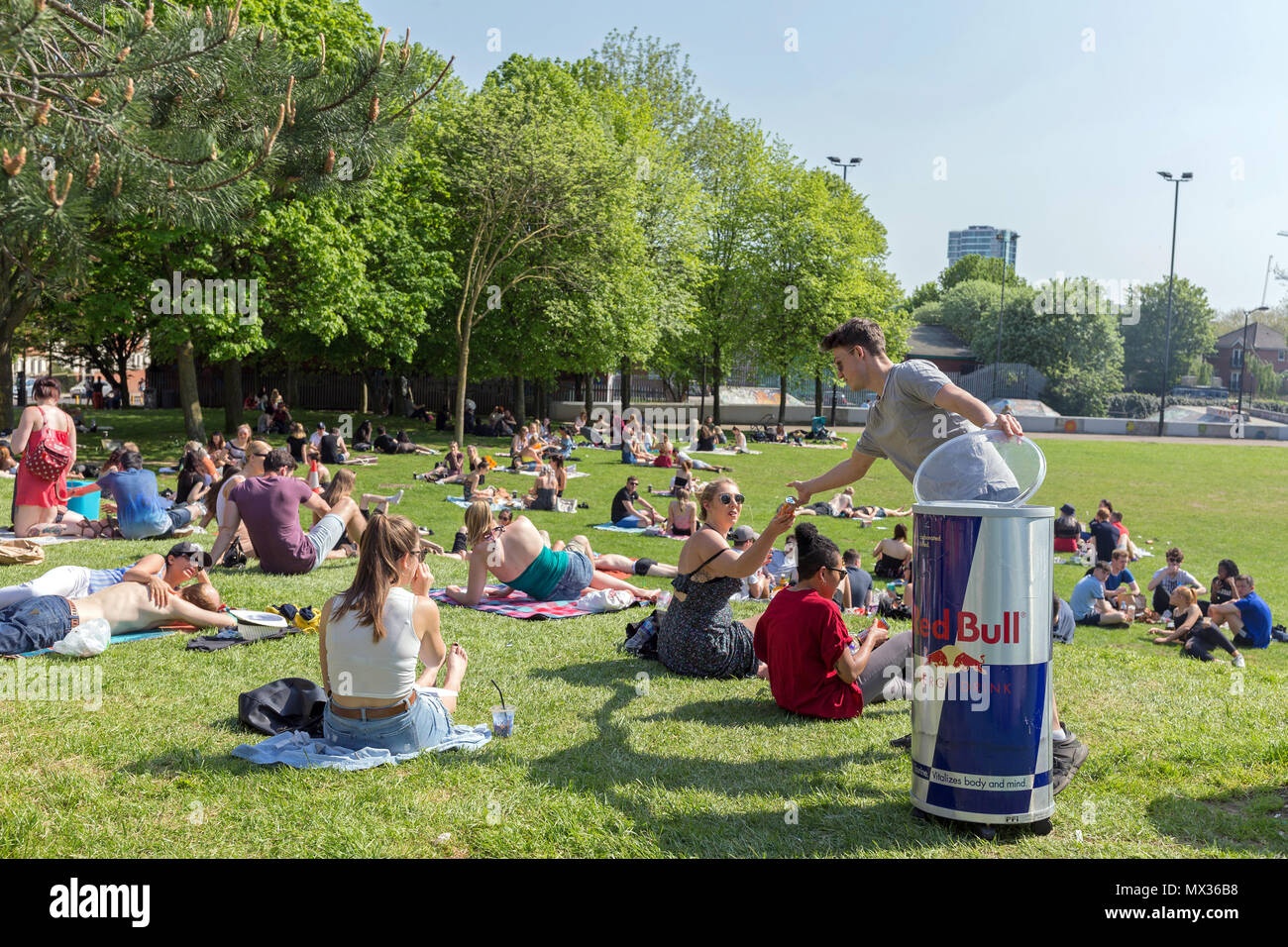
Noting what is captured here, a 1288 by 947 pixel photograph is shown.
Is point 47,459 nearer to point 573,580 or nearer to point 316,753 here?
point 573,580

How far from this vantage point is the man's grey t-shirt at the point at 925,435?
4.70m

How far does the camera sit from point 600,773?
4977 mm

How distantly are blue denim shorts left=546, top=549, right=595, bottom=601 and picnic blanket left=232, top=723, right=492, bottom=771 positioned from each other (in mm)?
4490

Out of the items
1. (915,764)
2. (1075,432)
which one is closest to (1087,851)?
(915,764)

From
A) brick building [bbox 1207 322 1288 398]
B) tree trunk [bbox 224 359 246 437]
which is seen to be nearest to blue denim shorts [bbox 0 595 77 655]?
tree trunk [bbox 224 359 246 437]

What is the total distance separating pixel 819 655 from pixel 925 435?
1.55 meters

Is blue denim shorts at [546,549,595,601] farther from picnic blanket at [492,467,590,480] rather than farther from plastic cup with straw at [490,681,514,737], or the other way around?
picnic blanket at [492,467,590,480]

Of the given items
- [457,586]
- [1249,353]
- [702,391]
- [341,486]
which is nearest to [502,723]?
[457,586]

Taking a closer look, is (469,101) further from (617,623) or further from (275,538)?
(617,623)

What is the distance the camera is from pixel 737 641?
22.4ft

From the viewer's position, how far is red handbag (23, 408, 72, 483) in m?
11.7

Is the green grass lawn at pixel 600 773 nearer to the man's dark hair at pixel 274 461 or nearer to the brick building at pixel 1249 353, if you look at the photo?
Result: the man's dark hair at pixel 274 461

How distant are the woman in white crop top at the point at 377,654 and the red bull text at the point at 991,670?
2507mm
